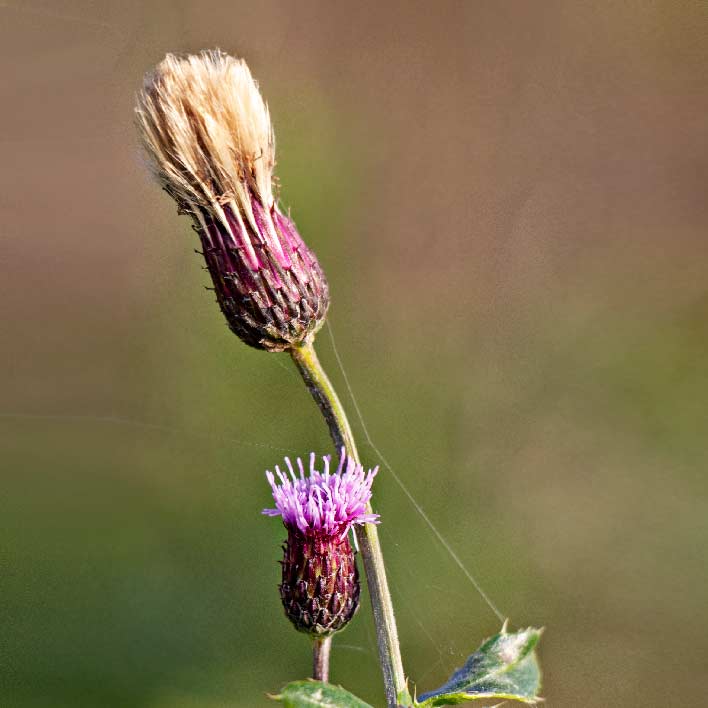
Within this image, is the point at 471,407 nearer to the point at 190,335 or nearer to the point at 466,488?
the point at 466,488

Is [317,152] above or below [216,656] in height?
above

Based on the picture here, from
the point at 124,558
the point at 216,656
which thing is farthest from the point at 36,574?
the point at 216,656

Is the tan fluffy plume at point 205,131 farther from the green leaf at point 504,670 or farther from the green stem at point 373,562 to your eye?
the green leaf at point 504,670

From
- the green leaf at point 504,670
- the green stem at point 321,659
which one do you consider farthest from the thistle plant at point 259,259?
the green leaf at point 504,670

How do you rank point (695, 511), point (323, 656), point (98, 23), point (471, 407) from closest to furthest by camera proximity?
point (323, 656) < point (695, 511) < point (471, 407) < point (98, 23)

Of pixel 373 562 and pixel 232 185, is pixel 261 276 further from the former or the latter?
pixel 373 562

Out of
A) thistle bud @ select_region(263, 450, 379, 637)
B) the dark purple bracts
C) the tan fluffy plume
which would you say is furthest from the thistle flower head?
the tan fluffy plume
